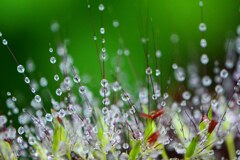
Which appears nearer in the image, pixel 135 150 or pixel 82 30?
pixel 135 150

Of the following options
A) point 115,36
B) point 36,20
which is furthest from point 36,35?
point 115,36

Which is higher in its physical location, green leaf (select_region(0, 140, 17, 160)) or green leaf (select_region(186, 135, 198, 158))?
green leaf (select_region(0, 140, 17, 160))

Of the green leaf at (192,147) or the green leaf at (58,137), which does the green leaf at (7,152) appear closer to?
the green leaf at (58,137)

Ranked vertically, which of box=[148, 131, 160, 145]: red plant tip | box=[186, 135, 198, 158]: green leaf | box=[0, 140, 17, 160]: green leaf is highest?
box=[0, 140, 17, 160]: green leaf

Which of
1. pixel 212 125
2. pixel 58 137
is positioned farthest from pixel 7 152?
pixel 212 125

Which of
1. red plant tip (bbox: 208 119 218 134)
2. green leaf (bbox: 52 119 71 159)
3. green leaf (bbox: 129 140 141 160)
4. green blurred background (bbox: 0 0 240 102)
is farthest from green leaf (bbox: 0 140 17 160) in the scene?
green blurred background (bbox: 0 0 240 102)

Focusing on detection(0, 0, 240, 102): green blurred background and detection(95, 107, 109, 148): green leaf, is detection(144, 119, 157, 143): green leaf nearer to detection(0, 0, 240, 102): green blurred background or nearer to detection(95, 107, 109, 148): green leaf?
detection(95, 107, 109, 148): green leaf

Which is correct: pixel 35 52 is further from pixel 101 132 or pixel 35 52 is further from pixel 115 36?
pixel 101 132

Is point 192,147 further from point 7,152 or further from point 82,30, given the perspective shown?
point 82,30
